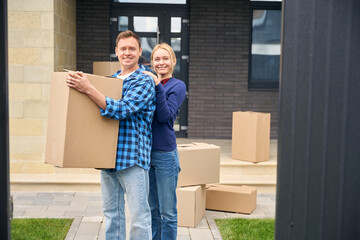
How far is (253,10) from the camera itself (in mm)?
8586

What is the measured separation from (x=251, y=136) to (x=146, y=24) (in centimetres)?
314

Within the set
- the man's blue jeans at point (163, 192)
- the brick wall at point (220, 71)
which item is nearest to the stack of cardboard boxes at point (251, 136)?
the brick wall at point (220, 71)

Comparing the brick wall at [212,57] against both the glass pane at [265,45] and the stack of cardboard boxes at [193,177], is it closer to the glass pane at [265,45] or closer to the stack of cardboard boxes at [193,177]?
the glass pane at [265,45]

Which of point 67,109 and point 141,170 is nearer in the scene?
point 67,109

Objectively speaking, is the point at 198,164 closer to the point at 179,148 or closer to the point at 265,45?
the point at 179,148

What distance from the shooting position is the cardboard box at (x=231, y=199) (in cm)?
524

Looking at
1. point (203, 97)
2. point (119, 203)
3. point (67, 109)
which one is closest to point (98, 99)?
point (67, 109)

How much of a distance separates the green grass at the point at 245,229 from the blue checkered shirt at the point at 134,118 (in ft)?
6.06

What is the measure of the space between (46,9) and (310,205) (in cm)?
501

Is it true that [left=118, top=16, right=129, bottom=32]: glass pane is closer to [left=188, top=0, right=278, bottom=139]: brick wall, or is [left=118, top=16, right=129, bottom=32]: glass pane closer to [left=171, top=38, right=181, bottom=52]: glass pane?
[left=171, top=38, right=181, bottom=52]: glass pane

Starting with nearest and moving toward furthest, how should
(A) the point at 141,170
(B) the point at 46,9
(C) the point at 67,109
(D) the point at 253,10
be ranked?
(C) the point at 67,109 → (A) the point at 141,170 → (B) the point at 46,9 → (D) the point at 253,10

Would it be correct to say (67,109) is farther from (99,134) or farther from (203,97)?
(203,97)

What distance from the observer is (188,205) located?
15.2 feet

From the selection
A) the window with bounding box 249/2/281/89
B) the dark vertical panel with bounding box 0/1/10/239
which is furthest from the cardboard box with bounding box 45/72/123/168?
the window with bounding box 249/2/281/89
